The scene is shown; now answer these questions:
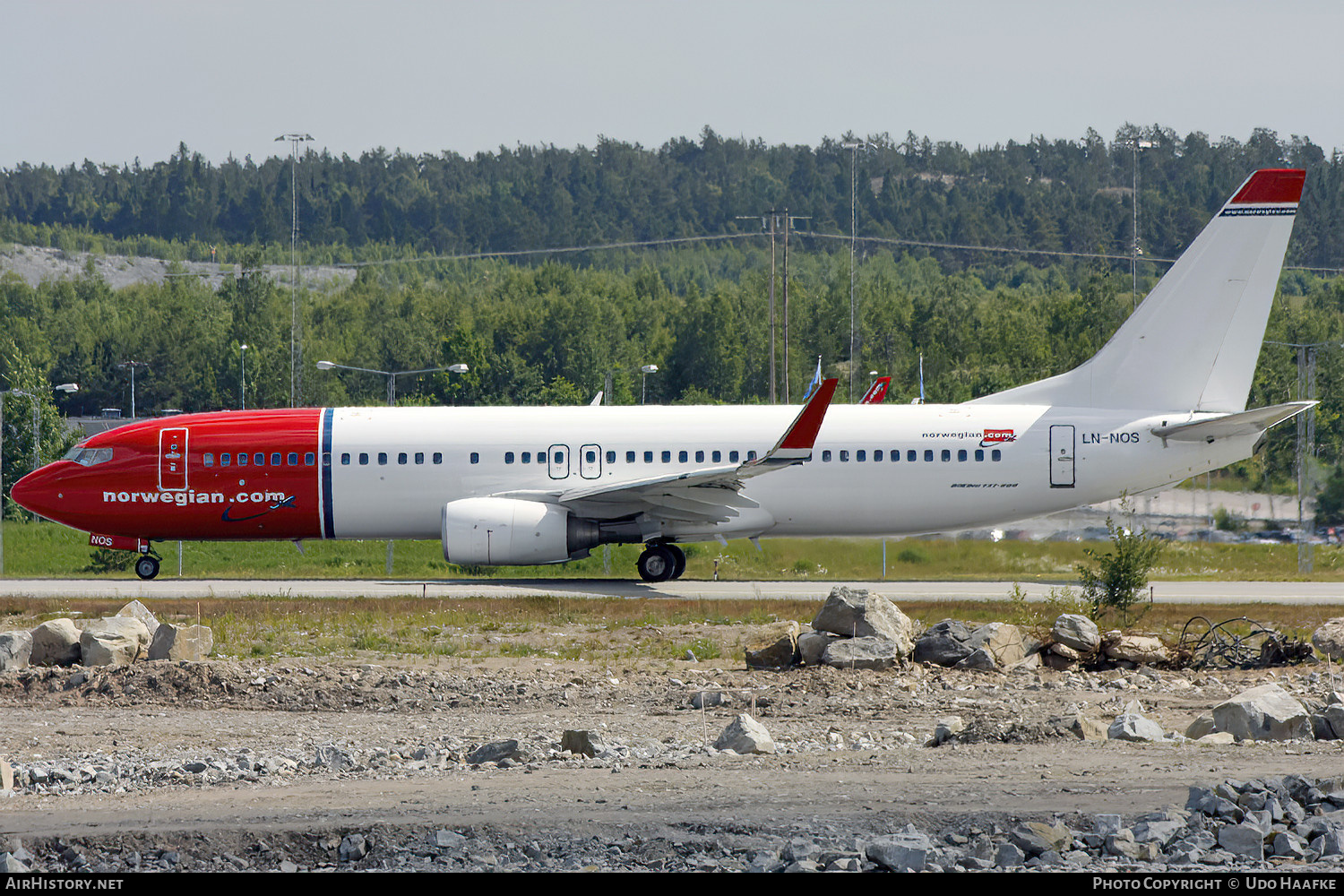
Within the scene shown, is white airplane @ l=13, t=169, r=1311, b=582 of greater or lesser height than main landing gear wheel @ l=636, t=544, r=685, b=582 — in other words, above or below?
above

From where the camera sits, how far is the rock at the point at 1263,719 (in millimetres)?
14078

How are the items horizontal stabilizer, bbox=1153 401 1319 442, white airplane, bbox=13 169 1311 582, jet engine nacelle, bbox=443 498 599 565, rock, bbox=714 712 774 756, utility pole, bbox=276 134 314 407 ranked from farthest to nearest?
utility pole, bbox=276 134 314 407, white airplane, bbox=13 169 1311 582, jet engine nacelle, bbox=443 498 599 565, horizontal stabilizer, bbox=1153 401 1319 442, rock, bbox=714 712 774 756

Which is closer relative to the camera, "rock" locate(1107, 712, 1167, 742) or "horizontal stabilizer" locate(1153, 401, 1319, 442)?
"rock" locate(1107, 712, 1167, 742)

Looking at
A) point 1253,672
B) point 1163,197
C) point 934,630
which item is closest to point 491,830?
point 934,630

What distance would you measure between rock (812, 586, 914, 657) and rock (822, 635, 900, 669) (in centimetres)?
22

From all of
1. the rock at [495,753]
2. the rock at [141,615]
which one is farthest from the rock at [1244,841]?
the rock at [141,615]

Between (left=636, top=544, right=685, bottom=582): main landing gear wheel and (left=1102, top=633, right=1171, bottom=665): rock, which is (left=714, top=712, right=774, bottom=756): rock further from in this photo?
(left=636, top=544, right=685, bottom=582): main landing gear wheel

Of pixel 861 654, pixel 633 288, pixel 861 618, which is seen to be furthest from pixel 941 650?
pixel 633 288

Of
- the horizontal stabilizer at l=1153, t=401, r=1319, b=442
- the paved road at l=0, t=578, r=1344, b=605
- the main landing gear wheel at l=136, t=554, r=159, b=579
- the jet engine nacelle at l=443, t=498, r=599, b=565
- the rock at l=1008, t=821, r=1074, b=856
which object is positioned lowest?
the paved road at l=0, t=578, r=1344, b=605

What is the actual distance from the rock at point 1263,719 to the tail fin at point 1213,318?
49.9ft

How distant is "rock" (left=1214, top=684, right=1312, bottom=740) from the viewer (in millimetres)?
14078

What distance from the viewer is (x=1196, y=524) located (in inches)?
1654

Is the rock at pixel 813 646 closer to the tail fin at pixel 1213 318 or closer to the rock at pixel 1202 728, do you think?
the rock at pixel 1202 728

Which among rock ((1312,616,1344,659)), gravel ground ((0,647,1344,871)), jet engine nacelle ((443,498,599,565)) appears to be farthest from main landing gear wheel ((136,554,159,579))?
rock ((1312,616,1344,659))
